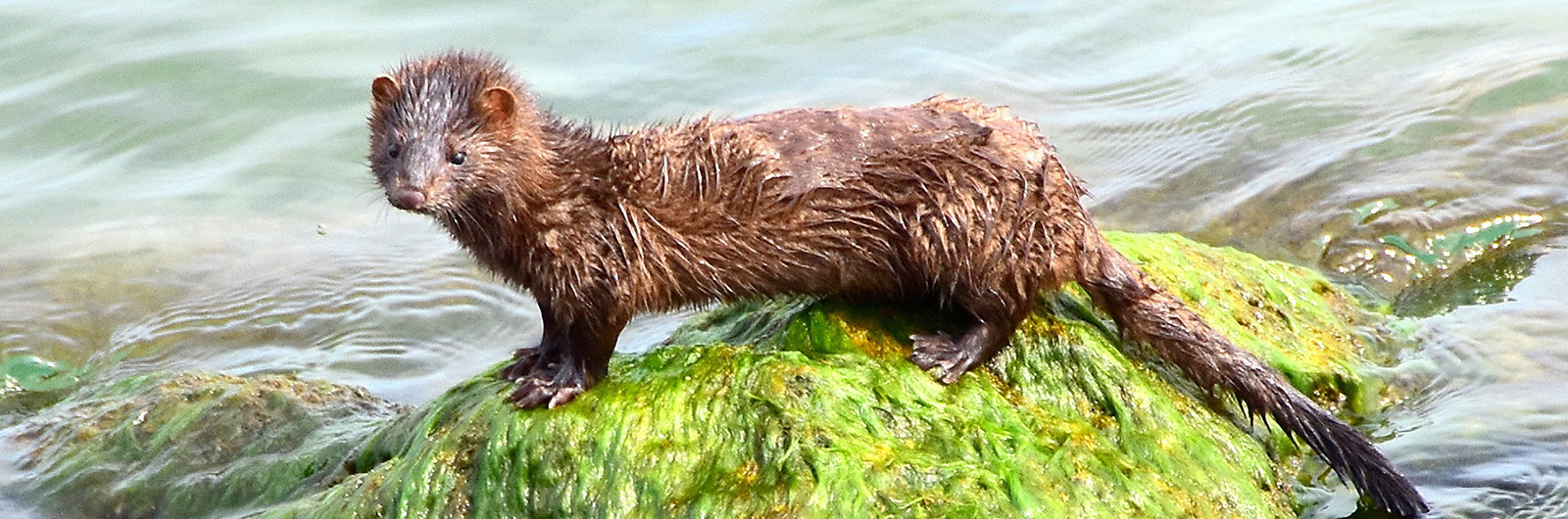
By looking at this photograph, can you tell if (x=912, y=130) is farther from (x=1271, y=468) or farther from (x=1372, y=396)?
(x=1372, y=396)

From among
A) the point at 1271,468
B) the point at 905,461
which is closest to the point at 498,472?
the point at 905,461

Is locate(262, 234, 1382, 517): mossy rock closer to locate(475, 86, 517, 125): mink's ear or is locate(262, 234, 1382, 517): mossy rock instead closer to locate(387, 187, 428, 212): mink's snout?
locate(387, 187, 428, 212): mink's snout

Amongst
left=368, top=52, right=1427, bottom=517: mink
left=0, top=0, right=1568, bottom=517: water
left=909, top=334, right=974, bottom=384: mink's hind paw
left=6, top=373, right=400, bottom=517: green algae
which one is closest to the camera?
left=368, top=52, right=1427, bottom=517: mink

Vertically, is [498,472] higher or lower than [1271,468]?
higher

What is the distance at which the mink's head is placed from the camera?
4.92 metres

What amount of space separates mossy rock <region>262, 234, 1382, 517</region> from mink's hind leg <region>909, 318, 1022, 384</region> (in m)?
0.05

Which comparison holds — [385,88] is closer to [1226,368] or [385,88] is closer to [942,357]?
[942,357]

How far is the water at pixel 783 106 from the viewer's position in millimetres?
7672

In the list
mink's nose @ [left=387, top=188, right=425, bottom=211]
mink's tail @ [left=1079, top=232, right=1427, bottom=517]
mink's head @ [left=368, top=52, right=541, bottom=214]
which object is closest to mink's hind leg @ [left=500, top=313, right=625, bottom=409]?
mink's head @ [left=368, top=52, right=541, bottom=214]

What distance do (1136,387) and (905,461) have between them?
110 cm

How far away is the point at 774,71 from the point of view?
12039mm

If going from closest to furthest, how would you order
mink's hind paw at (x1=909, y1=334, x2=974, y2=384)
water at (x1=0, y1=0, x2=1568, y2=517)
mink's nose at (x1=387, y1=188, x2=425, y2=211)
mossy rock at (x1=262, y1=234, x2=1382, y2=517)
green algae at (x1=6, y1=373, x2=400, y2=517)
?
1. mossy rock at (x1=262, y1=234, x2=1382, y2=517)
2. mink's nose at (x1=387, y1=188, x2=425, y2=211)
3. mink's hind paw at (x1=909, y1=334, x2=974, y2=384)
4. green algae at (x1=6, y1=373, x2=400, y2=517)
5. water at (x1=0, y1=0, x2=1568, y2=517)

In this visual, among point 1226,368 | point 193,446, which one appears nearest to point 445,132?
point 193,446

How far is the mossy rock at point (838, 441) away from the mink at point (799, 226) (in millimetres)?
147
